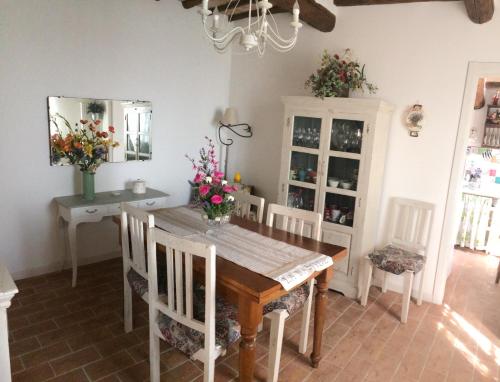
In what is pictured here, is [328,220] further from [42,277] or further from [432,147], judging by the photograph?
[42,277]

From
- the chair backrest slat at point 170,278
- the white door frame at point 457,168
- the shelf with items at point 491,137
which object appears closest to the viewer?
the chair backrest slat at point 170,278

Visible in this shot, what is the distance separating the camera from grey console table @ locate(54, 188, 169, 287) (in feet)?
9.59

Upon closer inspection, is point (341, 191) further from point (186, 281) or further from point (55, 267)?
point (55, 267)

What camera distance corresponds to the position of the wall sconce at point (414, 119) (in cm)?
301

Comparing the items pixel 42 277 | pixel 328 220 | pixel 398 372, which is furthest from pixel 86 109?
pixel 398 372

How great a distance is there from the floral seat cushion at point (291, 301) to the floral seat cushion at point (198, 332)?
21cm

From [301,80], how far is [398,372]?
2.62m

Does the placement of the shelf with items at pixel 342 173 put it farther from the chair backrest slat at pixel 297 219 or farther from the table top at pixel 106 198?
the table top at pixel 106 198

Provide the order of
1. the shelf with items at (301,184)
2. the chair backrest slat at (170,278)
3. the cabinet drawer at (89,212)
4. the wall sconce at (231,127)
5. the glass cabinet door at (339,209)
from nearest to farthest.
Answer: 1. the chair backrest slat at (170,278)
2. the cabinet drawer at (89,212)
3. the glass cabinet door at (339,209)
4. the shelf with items at (301,184)
5. the wall sconce at (231,127)

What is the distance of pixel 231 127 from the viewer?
429cm

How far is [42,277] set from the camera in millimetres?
3146

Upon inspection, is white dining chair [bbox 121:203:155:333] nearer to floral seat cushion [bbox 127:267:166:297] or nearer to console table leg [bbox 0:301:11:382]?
floral seat cushion [bbox 127:267:166:297]

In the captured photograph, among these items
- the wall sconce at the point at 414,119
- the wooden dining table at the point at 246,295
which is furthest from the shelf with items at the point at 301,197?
the wooden dining table at the point at 246,295

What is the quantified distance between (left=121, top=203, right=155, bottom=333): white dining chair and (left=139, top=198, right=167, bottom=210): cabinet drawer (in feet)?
3.17
